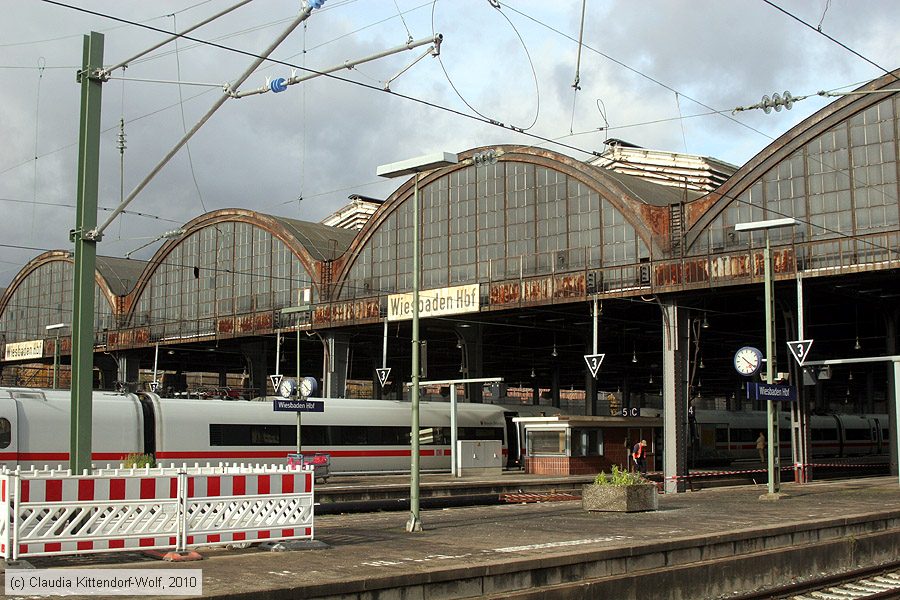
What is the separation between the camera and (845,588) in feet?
57.3

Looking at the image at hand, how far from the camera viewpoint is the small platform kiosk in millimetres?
42875

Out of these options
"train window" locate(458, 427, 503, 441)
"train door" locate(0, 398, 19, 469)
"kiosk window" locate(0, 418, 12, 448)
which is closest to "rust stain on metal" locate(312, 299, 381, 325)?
"train window" locate(458, 427, 503, 441)

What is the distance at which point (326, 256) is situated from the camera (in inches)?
2275

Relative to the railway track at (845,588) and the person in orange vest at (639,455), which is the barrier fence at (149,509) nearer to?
the railway track at (845,588)

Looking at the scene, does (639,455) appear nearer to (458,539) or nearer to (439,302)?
(439,302)

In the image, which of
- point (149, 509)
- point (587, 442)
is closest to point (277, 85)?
point (149, 509)

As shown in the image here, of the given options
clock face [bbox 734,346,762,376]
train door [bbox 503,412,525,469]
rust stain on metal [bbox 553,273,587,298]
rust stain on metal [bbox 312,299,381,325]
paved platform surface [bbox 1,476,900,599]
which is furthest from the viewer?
rust stain on metal [bbox 312,299,381,325]

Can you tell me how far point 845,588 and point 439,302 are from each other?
100ft

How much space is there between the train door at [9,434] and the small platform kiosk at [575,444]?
71.2 feet

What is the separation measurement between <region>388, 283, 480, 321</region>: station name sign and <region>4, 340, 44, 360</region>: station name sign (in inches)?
1265

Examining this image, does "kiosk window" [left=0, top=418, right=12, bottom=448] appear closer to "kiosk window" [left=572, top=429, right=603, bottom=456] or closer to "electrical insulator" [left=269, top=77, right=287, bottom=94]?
"electrical insulator" [left=269, top=77, right=287, bottom=94]

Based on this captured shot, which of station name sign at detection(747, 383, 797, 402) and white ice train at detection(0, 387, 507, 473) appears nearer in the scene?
white ice train at detection(0, 387, 507, 473)

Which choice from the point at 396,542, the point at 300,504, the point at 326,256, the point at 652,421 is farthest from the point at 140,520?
the point at 326,256

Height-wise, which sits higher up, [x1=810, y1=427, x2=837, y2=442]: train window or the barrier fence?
the barrier fence
